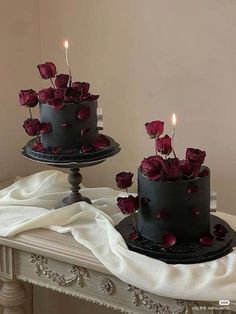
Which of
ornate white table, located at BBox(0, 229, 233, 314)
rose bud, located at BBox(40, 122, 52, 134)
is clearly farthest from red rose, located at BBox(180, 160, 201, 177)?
rose bud, located at BBox(40, 122, 52, 134)

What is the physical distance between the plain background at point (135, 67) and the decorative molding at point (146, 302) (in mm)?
487

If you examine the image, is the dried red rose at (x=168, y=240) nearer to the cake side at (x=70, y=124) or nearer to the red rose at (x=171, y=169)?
the red rose at (x=171, y=169)

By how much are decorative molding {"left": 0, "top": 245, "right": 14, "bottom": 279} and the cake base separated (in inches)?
11.6

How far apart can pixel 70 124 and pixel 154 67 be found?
354mm

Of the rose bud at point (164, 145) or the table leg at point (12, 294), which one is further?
the table leg at point (12, 294)

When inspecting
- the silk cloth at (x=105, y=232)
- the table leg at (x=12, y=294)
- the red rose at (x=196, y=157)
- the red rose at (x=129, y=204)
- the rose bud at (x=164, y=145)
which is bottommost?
the table leg at (x=12, y=294)

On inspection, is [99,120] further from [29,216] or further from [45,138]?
[29,216]

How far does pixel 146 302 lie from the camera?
45.0 inches

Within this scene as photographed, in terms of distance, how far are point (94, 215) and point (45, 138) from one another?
221 mm

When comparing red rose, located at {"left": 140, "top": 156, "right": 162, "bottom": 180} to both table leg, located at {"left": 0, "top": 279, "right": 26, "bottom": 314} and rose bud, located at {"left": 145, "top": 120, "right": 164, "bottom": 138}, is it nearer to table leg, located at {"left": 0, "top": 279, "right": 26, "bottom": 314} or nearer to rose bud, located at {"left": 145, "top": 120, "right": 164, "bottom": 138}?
rose bud, located at {"left": 145, "top": 120, "right": 164, "bottom": 138}

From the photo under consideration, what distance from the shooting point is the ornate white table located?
3.73 feet

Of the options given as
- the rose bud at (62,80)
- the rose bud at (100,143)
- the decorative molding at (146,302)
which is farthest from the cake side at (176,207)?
the rose bud at (62,80)

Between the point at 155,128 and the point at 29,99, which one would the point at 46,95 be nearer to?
the point at 29,99

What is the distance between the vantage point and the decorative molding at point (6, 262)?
134 centimetres
